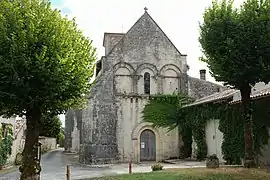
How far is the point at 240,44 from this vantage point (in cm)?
1405

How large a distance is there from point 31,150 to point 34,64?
3333mm

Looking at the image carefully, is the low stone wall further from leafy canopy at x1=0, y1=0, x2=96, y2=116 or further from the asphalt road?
leafy canopy at x1=0, y1=0, x2=96, y2=116

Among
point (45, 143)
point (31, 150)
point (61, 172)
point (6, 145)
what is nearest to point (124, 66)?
point (61, 172)

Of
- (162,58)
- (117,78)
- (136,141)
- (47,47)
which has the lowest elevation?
(136,141)

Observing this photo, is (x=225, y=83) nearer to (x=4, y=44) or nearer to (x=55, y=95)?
(x=55, y=95)

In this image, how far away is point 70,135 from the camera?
54.2 meters

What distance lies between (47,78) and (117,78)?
18205mm

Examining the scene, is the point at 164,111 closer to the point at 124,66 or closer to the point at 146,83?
the point at 146,83

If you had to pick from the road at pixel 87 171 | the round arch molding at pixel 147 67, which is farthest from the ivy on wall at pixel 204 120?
the round arch molding at pixel 147 67

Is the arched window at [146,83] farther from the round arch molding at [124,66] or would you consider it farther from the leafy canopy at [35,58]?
the leafy canopy at [35,58]

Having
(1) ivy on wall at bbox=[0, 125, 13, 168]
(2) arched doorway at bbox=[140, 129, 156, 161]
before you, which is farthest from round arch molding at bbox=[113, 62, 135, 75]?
(1) ivy on wall at bbox=[0, 125, 13, 168]

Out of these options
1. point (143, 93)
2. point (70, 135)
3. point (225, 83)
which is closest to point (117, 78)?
point (143, 93)

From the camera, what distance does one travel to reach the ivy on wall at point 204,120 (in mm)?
19969

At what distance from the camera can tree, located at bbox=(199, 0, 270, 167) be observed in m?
14.0
